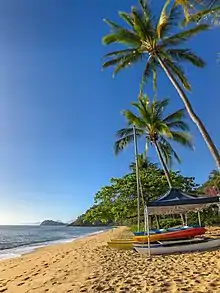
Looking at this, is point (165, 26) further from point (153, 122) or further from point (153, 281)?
point (153, 281)

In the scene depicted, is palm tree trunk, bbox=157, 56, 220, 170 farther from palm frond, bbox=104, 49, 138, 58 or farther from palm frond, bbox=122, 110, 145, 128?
palm frond, bbox=122, 110, 145, 128

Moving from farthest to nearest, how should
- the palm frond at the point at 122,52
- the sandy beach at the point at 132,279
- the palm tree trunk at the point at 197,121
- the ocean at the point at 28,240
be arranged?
the ocean at the point at 28,240, the palm frond at the point at 122,52, the palm tree trunk at the point at 197,121, the sandy beach at the point at 132,279

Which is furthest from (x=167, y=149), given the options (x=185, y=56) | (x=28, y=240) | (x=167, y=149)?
(x=28, y=240)

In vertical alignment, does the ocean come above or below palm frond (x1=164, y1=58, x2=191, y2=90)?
below

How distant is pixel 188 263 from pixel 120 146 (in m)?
12.5

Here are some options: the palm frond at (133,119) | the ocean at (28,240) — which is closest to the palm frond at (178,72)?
the palm frond at (133,119)

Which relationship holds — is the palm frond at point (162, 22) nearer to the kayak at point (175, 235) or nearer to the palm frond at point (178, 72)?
the palm frond at point (178, 72)

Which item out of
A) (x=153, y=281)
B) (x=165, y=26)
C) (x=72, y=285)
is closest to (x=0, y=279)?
(x=72, y=285)

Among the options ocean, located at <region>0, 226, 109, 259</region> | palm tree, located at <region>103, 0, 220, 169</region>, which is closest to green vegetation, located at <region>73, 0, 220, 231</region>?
palm tree, located at <region>103, 0, 220, 169</region>

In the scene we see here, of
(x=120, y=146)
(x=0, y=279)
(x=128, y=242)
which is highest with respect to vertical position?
(x=120, y=146)

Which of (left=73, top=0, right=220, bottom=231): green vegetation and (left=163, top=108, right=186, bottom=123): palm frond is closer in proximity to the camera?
(left=73, top=0, right=220, bottom=231): green vegetation

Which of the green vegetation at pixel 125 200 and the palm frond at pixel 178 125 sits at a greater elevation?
the palm frond at pixel 178 125

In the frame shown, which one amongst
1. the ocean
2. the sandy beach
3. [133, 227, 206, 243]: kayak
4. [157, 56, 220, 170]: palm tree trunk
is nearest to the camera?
the sandy beach

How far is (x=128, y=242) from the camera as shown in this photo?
538 inches
